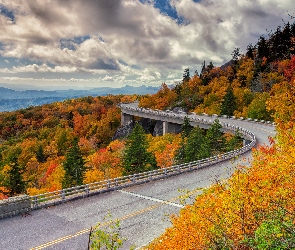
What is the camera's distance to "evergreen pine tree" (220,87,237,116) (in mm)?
84331

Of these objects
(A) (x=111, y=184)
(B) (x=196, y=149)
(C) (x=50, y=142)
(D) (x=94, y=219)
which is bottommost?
(C) (x=50, y=142)

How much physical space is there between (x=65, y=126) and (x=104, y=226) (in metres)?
130

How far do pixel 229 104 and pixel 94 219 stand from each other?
7120 cm

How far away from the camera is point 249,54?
119062mm

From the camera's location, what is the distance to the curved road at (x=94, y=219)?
1658 cm

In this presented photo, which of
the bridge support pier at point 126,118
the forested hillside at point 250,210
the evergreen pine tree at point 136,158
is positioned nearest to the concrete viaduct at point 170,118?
the bridge support pier at point 126,118

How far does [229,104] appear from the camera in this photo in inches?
3349

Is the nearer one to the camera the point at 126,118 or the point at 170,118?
the point at 170,118

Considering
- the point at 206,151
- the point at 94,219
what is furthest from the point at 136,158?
the point at 94,219

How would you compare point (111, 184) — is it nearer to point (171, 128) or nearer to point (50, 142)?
point (171, 128)

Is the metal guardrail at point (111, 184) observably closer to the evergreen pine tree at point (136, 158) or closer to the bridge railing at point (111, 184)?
the bridge railing at point (111, 184)

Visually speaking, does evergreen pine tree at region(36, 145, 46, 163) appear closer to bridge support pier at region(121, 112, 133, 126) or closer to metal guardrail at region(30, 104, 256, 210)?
bridge support pier at region(121, 112, 133, 126)

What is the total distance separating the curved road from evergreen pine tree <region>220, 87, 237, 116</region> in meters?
60.2

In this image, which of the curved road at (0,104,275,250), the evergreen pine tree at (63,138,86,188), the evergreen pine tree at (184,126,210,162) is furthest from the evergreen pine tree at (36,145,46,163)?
the curved road at (0,104,275,250)
